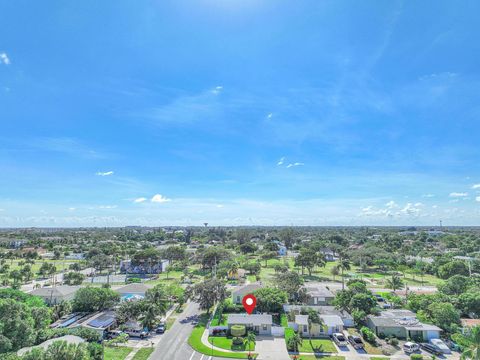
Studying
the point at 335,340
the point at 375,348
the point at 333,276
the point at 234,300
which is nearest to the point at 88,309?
the point at 234,300

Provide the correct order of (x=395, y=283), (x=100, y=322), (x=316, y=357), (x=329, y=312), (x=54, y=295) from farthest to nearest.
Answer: (x=395, y=283) → (x=54, y=295) → (x=329, y=312) → (x=100, y=322) → (x=316, y=357)

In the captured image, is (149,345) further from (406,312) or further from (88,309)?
(406,312)

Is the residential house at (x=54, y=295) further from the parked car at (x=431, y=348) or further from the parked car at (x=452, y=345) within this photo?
the parked car at (x=452, y=345)

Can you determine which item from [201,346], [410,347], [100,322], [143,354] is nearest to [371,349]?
[410,347]

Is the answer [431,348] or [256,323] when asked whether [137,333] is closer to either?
[256,323]

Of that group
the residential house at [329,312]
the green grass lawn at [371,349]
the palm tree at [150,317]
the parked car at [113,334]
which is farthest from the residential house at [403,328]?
the parked car at [113,334]
